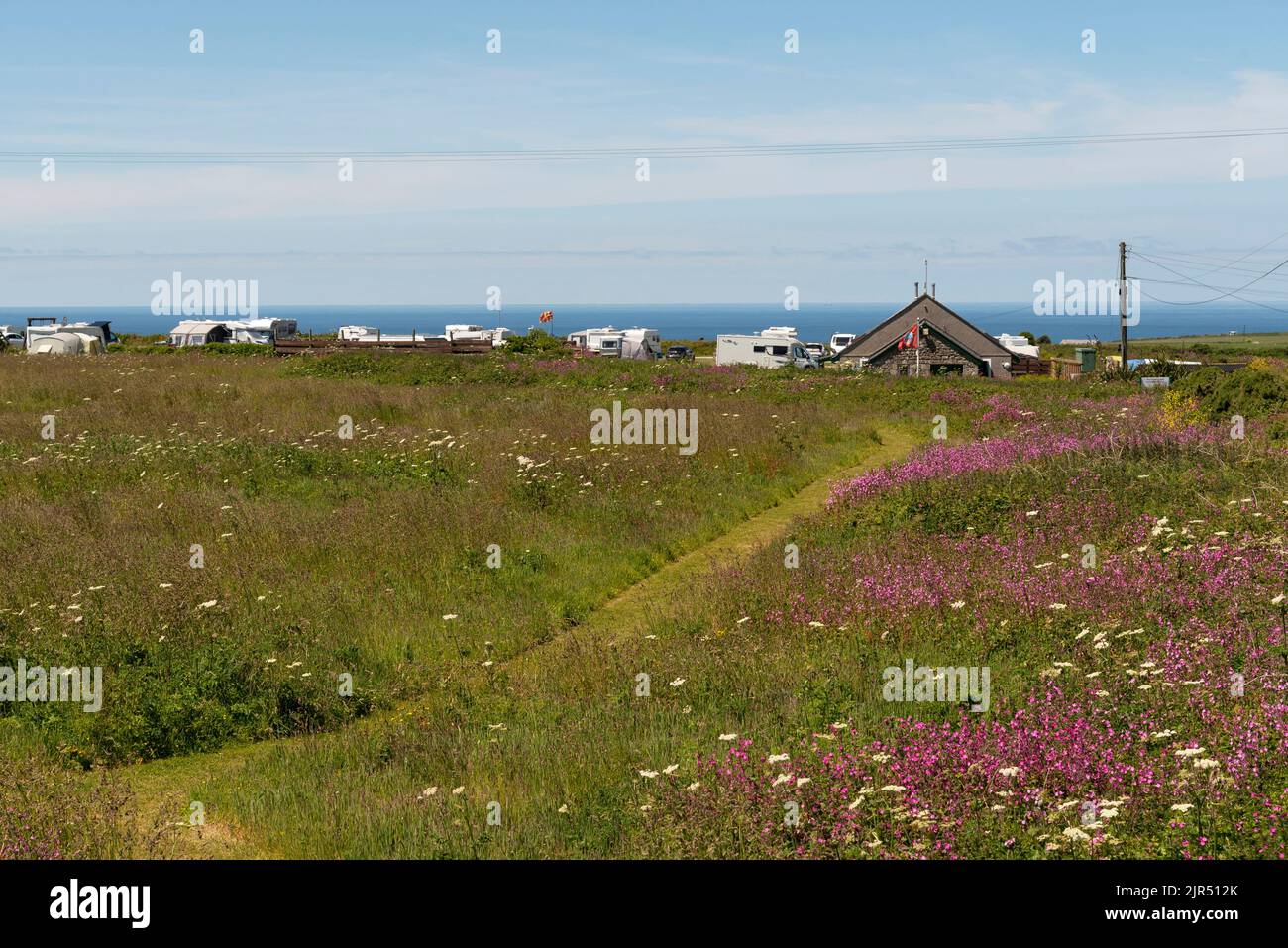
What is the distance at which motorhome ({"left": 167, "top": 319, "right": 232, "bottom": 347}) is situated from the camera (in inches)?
3214

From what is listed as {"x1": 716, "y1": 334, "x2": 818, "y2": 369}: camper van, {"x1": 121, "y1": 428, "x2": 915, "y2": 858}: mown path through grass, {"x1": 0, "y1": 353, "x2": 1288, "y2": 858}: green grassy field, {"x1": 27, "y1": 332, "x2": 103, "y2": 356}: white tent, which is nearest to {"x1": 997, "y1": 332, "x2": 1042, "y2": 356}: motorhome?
{"x1": 716, "y1": 334, "x2": 818, "y2": 369}: camper van

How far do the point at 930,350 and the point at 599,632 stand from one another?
A: 49498 mm

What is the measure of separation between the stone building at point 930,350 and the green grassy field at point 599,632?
3432 cm

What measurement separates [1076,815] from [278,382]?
34025 millimetres

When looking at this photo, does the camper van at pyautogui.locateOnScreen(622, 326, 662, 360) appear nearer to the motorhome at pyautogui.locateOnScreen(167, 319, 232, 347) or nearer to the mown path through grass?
the motorhome at pyautogui.locateOnScreen(167, 319, 232, 347)

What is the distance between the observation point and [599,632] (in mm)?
13336

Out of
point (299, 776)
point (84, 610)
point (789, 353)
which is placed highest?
point (789, 353)

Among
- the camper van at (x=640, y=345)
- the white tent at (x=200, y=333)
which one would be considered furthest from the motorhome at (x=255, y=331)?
the camper van at (x=640, y=345)

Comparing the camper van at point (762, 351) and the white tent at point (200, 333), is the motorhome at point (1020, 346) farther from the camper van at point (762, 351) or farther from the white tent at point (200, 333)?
the white tent at point (200, 333)

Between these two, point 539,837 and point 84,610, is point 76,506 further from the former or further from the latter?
point 539,837

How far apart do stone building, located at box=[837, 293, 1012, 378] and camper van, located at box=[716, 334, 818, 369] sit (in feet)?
10.8

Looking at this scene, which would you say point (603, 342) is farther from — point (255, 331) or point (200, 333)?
point (200, 333)
